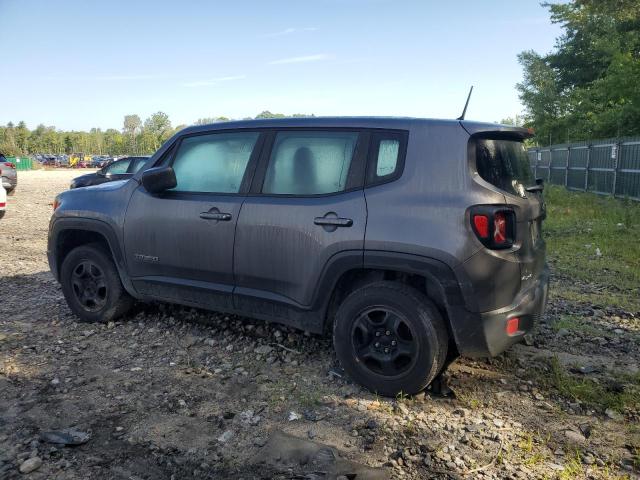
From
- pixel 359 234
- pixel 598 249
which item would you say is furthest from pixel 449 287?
pixel 598 249

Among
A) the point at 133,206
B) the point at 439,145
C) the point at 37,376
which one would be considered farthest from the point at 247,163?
the point at 37,376

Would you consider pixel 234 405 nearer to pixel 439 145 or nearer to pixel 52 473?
pixel 52 473

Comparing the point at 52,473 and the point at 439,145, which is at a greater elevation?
the point at 439,145

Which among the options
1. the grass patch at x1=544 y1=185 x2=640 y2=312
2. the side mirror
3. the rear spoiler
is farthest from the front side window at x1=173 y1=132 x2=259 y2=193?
the grass patch at x1=544 y1=185 x2=640 y2=312

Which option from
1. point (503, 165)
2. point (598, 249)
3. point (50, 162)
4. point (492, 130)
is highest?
point (492, 130)

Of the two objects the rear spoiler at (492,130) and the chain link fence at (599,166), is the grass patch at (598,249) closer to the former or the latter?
the chain link fence at (599,166)

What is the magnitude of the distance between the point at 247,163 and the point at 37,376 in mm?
2124

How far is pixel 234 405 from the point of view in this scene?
3471 millimetres

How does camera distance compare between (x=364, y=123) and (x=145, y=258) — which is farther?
(x=145, y=258)

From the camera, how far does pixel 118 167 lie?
51.4ft

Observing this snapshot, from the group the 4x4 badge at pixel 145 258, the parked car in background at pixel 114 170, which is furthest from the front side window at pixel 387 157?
the parked car in background at pixel 114 170

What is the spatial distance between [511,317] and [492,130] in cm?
118

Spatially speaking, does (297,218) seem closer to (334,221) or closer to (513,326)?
(334,221)

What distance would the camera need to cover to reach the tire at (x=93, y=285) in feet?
15.9
